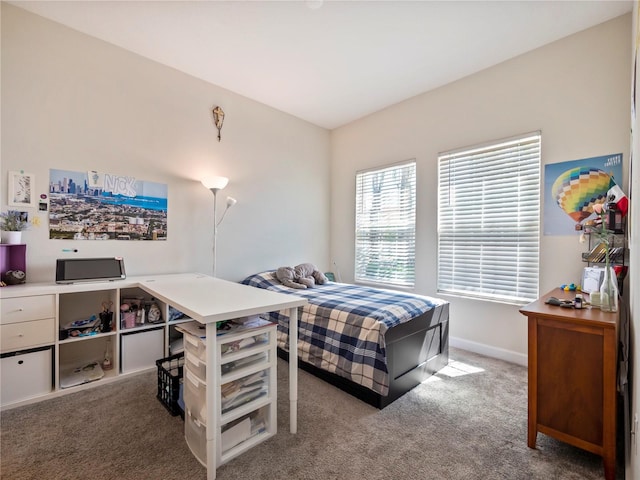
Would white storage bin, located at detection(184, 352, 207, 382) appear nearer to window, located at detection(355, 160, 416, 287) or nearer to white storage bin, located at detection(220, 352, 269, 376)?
white storage bin, located at detection(220, 352, 269, 376)

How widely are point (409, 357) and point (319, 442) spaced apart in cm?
92

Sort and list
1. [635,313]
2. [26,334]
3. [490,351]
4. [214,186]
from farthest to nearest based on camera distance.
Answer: [214,186] → [490,351] → [26,334] → [635,313]

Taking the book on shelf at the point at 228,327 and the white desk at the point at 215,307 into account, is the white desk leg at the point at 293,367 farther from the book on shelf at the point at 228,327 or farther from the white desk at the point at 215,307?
the book on shelf at the point at 228,327

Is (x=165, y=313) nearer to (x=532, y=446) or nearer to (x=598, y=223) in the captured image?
(x=532, y=446)

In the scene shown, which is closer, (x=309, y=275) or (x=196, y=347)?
(x=196, y=347)

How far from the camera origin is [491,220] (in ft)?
9.47

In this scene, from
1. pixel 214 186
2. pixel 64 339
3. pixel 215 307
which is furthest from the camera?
pixel 214 186

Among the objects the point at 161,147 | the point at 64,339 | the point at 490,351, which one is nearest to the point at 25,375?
the point at 64,339

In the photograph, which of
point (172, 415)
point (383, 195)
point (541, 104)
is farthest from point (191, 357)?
point (541, 104)

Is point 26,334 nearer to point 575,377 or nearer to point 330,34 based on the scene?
point 330,34

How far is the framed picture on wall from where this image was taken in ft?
7.17

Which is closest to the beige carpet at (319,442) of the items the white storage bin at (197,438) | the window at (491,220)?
the white storage bin at (197,438)

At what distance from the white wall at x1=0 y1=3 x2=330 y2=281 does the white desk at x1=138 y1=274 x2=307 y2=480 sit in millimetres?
1057

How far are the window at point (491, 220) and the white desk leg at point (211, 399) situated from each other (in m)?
2.67
